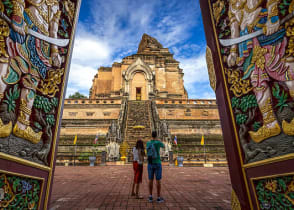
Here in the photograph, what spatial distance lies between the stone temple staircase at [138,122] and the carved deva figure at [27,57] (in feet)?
34.0

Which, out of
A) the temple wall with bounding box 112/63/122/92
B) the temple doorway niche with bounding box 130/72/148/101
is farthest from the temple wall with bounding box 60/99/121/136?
the temple wall with bounding box 112/63/122/92

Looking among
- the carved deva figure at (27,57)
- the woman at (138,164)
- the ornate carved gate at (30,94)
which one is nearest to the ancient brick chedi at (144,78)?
the woman at (138,164)

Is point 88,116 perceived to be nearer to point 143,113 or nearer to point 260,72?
point 143,113

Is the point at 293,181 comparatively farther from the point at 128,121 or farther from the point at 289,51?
the point at 128,121

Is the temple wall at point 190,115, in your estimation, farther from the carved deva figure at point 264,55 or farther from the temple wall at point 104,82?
the carved deva figure at point 264,55

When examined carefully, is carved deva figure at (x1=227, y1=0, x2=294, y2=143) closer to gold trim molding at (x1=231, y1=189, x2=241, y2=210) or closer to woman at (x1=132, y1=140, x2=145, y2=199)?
gold trim molding at (x1=231, y1=189, x2=241, y2=210)

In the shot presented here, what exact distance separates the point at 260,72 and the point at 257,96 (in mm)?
318

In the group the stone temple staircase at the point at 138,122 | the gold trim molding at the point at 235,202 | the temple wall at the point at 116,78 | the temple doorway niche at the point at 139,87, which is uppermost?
the temple wall at the point at 116,78

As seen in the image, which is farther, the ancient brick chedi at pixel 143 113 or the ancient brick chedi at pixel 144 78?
the ancient brick chedi at pixel 144 78

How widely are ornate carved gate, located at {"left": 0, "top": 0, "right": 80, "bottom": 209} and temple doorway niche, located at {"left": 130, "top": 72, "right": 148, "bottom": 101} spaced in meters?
23.4

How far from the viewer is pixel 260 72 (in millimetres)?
2246

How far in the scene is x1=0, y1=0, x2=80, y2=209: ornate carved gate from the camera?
1896 millimetres

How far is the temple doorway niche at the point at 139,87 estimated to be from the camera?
26.3 meters

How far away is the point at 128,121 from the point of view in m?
17.4
